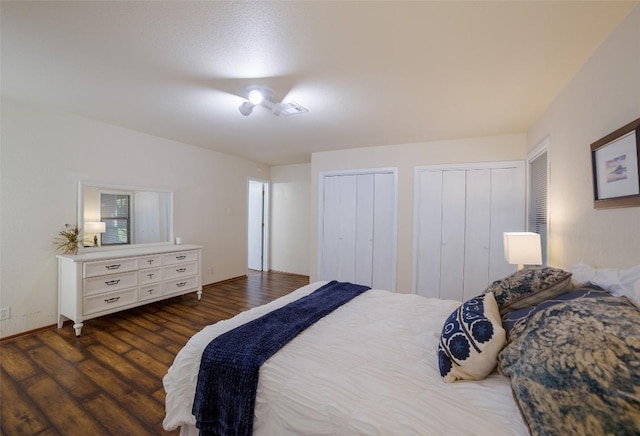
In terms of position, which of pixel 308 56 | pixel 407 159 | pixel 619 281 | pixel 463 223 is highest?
pixel 308 56

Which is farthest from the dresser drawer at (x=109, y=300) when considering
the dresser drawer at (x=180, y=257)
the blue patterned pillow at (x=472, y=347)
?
the blue patterned pillow at (x=472, y=347)

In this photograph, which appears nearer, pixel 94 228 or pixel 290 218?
pixel 94 228

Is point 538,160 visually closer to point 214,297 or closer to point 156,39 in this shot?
point 156,39

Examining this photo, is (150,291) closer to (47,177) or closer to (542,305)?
(47,177)

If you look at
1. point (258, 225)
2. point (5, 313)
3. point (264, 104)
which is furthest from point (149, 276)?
point (258, 225)

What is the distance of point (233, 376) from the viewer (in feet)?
3.94

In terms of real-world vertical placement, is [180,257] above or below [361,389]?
above

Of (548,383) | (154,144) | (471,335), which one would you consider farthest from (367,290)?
(154,144)

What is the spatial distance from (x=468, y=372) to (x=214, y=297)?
12.2 ft

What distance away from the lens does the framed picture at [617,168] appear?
4.20 feet

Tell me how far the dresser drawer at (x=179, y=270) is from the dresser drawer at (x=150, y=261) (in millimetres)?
131

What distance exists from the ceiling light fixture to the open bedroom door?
3.48 meters

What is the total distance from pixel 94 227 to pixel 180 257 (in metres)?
1.02

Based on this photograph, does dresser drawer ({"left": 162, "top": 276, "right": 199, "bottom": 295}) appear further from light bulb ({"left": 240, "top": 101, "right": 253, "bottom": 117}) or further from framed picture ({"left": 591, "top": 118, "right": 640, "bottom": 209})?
framed picture ({"left": 591, "top": 118, "right": 640, "bottom": 209})
